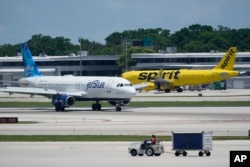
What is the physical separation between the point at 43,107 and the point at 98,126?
37.0 meters

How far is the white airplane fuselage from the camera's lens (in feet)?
327

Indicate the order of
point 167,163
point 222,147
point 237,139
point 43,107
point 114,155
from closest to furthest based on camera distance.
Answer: point 167,163 < point 114,155 < point 222,147 < point 237,139 < point 43,107

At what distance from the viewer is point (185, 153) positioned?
171 ft

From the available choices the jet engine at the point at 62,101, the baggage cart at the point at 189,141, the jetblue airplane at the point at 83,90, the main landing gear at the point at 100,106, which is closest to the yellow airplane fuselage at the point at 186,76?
the jetblue airplane at the point at 83,90

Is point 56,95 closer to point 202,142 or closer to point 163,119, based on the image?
point 163,119

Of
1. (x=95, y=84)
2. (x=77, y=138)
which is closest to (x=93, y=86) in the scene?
(x=95, y=84)

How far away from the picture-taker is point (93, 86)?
4011 inches

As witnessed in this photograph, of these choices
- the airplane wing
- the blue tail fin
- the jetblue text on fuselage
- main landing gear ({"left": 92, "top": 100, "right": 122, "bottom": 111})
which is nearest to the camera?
main landing gear ({"left": 92, "top": 100, "right": 122, "bottom": 111})

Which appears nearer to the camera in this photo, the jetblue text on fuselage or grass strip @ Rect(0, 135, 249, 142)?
grass strip @ Rect(0, 135, 249, 142)

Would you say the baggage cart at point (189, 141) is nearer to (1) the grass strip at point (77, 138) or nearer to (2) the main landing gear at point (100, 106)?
(1) the grass strip at point (77, 138)

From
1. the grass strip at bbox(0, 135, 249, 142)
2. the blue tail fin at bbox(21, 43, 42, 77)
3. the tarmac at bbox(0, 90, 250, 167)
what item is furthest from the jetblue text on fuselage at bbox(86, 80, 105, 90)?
the grass strip at bbox(0, 135, 249, 142)

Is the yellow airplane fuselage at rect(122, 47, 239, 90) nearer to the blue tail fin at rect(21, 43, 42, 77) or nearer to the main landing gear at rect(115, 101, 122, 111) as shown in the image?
the blue tail fin at rect(21, 43, 42, 77)

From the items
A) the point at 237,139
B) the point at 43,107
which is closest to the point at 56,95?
the point at 43,107

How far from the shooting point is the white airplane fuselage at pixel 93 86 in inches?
3927
